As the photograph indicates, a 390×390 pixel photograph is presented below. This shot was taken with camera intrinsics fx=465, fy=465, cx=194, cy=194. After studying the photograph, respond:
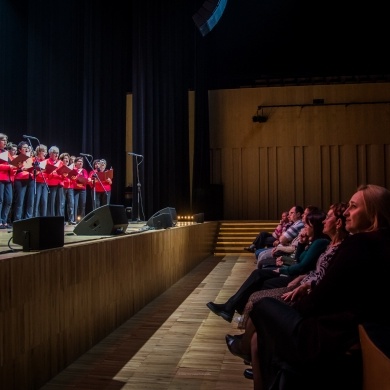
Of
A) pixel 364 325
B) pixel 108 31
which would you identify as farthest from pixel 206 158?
pixel 364 325

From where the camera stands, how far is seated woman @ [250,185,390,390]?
1.42 metres

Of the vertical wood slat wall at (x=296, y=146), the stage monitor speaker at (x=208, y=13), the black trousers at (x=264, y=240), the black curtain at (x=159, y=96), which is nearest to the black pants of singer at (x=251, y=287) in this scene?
the black trousers at (x=264, y=240)

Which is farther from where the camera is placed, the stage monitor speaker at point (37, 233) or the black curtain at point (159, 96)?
the black curtain at point (159, 96)

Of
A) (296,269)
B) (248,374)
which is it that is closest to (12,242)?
(248,374)

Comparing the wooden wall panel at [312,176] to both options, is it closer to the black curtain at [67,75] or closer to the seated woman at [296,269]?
the black curtain at [67,75]

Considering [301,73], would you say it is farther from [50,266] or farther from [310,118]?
[50,266]

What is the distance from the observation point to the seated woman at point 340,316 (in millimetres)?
1419

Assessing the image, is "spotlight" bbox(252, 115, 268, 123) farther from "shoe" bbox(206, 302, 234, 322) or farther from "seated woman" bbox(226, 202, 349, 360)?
"seated woman" bbox(226, 202, 349, 360)

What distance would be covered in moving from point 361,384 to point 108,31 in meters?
9.47

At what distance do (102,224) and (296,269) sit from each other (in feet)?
5.93

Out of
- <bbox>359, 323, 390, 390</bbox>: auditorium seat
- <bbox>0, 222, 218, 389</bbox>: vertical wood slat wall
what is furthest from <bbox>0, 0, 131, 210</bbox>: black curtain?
<bbox>359, 323, 390, 390</bbox>: auditorium seat

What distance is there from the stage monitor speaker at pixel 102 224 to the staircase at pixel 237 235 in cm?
467

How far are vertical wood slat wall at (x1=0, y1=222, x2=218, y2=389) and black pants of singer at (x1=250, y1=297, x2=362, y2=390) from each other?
1.05 meters

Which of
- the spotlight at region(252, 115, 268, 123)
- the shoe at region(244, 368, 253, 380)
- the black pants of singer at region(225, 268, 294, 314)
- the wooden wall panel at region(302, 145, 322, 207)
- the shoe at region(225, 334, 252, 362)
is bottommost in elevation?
the shoe at region(244, 368, 253, 380)
